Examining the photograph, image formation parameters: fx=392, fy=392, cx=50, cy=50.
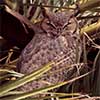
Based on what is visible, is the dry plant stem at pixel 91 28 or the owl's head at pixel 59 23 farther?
the dry plant stem at pixel 91 28

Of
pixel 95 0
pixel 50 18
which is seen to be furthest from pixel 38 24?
pixel 95 0

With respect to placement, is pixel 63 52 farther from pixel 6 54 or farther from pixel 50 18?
pixel 6 54

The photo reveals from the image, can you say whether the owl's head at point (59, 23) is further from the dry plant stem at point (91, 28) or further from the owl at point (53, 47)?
the dry plant stem at point (91, 28)

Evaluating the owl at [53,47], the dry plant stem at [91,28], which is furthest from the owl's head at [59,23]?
the dry plant stem at [91,28]

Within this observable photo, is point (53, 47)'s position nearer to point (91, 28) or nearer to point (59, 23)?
point (59, 23)

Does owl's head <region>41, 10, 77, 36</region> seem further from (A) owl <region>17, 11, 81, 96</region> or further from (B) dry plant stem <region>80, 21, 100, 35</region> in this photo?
(B) dry plant stem <region>80, 21, 100, 35</region>

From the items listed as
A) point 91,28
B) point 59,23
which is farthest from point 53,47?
point 91,28

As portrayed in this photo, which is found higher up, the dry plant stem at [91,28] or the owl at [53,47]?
the dry plant stem at [91,28]
